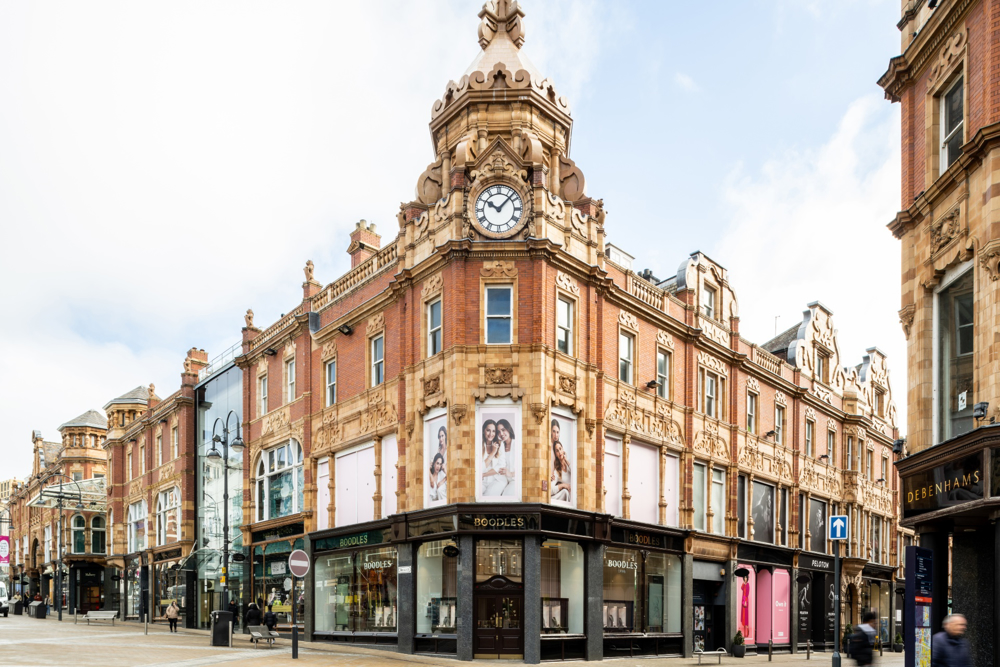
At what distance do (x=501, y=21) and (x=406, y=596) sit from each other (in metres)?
19.6

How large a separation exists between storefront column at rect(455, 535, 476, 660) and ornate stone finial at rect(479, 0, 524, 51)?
17.1 metres

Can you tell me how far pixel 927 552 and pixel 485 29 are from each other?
22.5m

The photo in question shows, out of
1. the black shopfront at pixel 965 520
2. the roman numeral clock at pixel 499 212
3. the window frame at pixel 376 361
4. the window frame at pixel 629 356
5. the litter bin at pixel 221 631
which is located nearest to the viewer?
the black shopfront at pixel 965 520

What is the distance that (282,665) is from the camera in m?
21.7

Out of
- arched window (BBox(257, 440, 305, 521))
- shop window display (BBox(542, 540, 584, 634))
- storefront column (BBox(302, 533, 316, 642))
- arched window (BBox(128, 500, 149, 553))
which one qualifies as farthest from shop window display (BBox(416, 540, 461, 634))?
arched window (BBox(128, 500, 149, 553))

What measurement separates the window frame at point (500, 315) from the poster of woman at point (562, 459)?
255 cm

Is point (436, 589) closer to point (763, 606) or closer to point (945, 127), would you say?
point (763, 606)

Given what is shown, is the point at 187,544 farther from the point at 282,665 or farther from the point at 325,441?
the point at 282,665

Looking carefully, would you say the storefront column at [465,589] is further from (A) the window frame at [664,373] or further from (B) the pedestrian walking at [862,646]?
(B) the pedestrian walking at [862,646]

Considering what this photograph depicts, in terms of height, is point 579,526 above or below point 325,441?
below

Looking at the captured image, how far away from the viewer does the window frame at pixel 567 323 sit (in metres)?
26.0

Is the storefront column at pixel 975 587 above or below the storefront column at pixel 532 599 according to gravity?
above

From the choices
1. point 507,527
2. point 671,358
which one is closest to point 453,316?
point 507,527

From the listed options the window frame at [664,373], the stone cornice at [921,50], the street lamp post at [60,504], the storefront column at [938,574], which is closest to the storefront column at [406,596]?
the window frame at [664,373]
